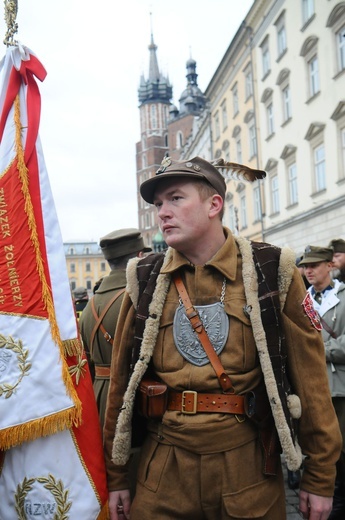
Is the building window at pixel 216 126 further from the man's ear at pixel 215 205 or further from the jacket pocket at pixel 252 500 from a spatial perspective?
the jacket pocket at pixel 252 500

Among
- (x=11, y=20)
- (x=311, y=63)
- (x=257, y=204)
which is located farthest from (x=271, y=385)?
(x=257, y=204)

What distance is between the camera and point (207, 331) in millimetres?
2408

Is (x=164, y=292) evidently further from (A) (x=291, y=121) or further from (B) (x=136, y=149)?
(B) (x=136, y=149)

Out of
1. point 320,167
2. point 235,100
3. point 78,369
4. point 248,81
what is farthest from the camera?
point 235,100

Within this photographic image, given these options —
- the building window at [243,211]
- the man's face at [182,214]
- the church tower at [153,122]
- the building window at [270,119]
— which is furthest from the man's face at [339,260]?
the church tower at [153,122]

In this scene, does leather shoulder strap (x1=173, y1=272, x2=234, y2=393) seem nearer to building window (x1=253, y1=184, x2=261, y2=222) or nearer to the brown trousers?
the brown trousers

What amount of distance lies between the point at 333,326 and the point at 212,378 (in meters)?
2.32

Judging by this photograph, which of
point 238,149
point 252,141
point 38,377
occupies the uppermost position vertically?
point 238,149

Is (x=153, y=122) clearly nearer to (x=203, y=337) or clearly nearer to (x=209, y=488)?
(x=203, y=337)

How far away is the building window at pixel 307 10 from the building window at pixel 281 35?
2034mm

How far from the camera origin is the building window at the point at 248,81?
2464 centimetres

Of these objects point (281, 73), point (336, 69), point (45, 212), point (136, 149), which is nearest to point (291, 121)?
point (281, 73)

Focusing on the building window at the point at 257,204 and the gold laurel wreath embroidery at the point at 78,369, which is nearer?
the gold laurel wreath embroidery at the point at 78,369

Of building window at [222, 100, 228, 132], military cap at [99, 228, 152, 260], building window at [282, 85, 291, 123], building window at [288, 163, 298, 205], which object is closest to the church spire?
building window at [222, 100, 228, 132]
